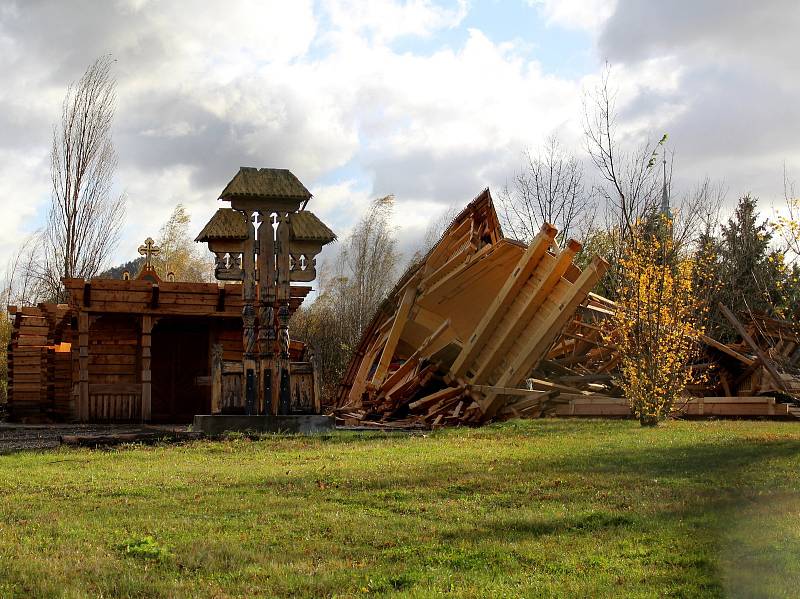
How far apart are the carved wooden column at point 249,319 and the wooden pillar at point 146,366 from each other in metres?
8.03

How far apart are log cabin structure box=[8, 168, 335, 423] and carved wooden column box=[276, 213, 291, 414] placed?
2 cm

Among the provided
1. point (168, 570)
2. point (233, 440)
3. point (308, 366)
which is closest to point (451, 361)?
point (308, 366)

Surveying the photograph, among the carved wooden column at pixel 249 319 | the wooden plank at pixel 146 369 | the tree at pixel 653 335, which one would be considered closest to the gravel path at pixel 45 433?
the wooden plank at pixel 146 369

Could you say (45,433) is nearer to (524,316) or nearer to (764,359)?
(524,316)

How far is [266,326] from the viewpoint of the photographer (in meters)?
16.2

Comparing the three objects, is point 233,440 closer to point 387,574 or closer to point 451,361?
point 451,361

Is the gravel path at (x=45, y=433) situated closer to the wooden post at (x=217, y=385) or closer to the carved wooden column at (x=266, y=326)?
the wooden post at (x=217, y=385)

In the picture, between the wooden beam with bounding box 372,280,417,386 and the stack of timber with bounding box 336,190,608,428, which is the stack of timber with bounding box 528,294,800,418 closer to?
the stack of timber with bounding box 336,190,608,428

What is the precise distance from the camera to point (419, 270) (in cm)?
2353

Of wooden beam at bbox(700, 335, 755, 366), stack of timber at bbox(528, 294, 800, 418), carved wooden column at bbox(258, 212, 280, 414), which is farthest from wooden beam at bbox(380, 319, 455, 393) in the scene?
wooden beam at bbox(700, 335, 755, 366)

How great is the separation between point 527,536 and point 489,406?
12752 mm

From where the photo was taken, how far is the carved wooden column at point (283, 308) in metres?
16.3

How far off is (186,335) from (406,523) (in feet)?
62.9

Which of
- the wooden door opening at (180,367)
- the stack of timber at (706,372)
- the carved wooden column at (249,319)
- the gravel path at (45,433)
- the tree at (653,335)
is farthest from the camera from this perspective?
the wooden door opening at (180,367)
